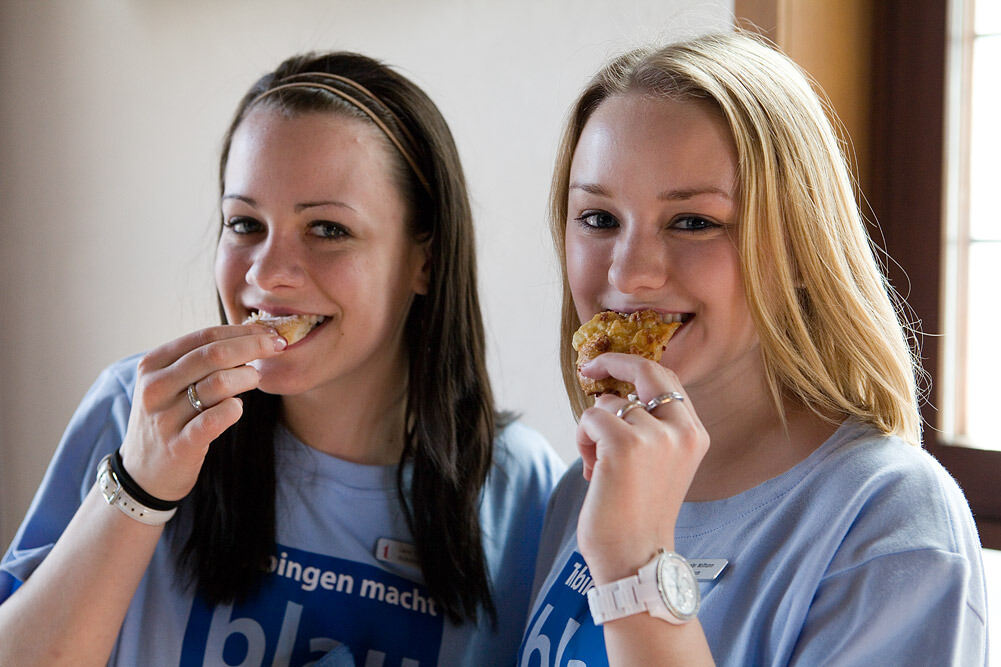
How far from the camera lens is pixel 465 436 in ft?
5.69

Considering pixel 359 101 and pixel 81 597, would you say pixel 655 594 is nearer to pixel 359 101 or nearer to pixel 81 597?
pixel 81 597

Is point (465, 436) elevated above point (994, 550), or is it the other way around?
point (465, 436)

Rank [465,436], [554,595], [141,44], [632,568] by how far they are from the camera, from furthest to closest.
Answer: [141,44], [465,436], [554,595], [632,568]

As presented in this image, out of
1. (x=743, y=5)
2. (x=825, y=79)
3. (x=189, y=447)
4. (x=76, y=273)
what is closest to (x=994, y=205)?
(x=825, y=79)

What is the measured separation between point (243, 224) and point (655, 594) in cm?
95


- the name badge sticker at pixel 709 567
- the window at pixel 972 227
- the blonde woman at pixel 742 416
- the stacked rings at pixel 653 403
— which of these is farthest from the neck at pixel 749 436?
the window at pixel 972 227

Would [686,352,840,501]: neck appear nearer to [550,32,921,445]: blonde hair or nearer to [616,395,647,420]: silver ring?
[550,32,921,445]: blonde hair

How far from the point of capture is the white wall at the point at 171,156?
2.36 meters

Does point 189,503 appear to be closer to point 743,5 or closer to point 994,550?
point 743,5

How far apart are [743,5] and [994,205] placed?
0.70m

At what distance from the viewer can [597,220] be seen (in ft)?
4.13

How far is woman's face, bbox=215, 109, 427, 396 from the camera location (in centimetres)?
148

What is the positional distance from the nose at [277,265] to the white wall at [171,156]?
970mm

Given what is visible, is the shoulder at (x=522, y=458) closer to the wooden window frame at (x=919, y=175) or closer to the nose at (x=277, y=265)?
the nose at (x=277, y=265)
